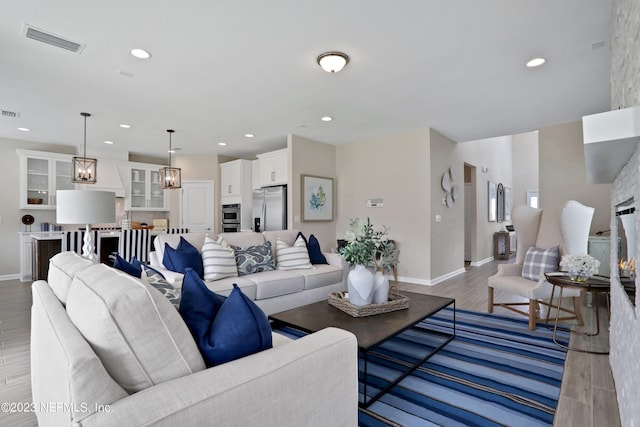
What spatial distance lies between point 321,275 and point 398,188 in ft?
8.40

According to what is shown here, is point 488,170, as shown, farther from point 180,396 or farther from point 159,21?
point 180,396

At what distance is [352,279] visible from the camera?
2.45m

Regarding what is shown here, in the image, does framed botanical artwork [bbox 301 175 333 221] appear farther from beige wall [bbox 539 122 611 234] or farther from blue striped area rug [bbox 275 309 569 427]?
beige wall [bbox 539 122 611 234]

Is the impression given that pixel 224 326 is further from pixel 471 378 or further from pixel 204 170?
pixel 204 170

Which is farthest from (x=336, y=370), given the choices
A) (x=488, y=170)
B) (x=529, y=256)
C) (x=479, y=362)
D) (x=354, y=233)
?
(x=488, y=170)

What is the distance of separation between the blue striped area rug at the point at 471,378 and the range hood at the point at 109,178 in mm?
5290

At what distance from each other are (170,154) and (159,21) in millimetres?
5161

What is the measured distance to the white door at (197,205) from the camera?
7176mm

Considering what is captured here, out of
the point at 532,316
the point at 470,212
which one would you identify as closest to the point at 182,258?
the point at 532,316

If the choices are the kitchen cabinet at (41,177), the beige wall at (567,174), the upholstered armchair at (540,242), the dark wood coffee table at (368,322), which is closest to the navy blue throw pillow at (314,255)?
the dark wood coffee table at (368,322)

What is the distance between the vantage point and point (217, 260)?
314 cm

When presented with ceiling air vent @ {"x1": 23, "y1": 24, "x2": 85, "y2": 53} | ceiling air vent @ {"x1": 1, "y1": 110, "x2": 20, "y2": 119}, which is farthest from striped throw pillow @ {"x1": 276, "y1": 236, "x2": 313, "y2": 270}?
ceiling air vent @ {"x1": 1, "y1": 110, "x2": 20, "y2": 119}

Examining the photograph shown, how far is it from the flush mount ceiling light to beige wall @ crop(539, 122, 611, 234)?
3941 millimetres

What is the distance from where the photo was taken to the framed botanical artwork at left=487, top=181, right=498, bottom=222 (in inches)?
313
